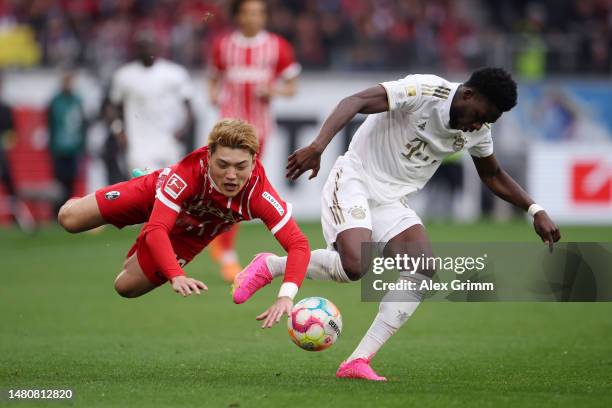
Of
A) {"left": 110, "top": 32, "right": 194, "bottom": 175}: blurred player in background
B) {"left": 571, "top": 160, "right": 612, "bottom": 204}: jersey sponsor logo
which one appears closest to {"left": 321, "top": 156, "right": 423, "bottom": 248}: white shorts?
{"left": 110, "top": 32, "right": 194, "bottom": 175}: blurred player in background

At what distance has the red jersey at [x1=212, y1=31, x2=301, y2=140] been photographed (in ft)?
42.1

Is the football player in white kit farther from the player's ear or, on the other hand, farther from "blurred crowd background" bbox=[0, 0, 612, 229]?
"blurred crowd background" bbox=[0, 0, 612, 229]

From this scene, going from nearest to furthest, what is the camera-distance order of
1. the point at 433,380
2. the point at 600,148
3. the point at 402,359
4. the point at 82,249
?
the point at 433,380
the point at 402,359
the point at 82,249
the point at 600,148

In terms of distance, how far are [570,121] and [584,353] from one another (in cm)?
1328

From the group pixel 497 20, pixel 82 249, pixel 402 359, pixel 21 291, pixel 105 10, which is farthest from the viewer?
pixel 497 20

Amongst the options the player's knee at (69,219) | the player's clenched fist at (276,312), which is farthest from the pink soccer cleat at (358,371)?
the player's knee at (69,219)

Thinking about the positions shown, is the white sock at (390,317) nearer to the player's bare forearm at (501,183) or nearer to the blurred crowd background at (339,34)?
the player's bare forearm at (501,183)

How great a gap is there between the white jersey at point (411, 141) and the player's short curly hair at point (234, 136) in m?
1.06

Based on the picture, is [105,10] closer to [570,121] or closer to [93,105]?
[93,105]

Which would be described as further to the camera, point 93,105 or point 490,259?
point 93,105

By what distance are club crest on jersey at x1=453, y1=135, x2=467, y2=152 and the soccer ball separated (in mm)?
1508

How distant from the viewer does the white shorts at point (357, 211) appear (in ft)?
24.3

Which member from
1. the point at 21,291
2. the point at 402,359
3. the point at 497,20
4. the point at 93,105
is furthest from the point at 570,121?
the point at 402,359

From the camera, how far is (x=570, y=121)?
20.9 meters
